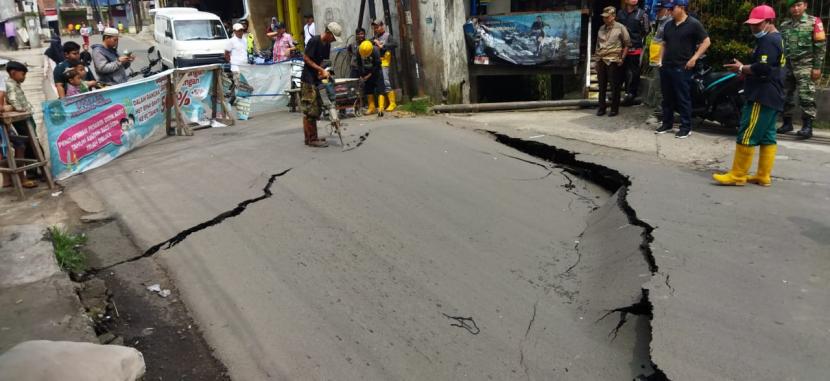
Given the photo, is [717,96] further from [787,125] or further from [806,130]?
[806,130]

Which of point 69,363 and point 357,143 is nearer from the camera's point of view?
point 69,363

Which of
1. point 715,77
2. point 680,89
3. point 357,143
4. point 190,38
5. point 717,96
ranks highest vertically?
point 190,38

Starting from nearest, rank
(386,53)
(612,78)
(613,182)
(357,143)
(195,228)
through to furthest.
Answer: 1. (195,228)
2. (613,182)
3. (357,143)
4. (612,78)
5. (386,53)

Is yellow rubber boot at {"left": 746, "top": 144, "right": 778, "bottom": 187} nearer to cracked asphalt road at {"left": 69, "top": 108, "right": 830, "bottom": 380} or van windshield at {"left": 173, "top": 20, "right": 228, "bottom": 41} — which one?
cracked asphalt road at {"left": 69, "top": 108, "right": 830, "bottom": 380}

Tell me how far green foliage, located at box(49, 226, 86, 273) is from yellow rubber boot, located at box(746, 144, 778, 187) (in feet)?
19.4

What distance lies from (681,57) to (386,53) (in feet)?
17.3

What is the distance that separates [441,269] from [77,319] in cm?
240

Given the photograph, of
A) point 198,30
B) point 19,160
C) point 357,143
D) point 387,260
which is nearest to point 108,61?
point 19,160

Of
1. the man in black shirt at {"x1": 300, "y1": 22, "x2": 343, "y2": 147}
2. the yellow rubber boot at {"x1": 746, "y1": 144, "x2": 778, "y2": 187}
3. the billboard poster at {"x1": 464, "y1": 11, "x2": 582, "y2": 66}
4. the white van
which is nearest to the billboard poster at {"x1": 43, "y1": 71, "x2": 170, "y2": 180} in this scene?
the man in black shirt at {"x1": 300, "y1": 22, "x2": 343, "y2": 147}

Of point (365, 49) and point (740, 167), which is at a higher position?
point (365, 49)

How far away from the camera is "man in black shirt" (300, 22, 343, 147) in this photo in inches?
319

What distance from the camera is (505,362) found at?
3.48 metres

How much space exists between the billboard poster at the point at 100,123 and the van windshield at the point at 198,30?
10.3 meters

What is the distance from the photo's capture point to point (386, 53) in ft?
37.4
